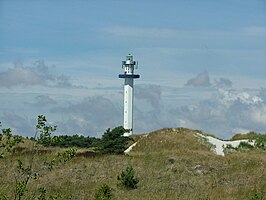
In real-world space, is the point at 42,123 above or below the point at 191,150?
below

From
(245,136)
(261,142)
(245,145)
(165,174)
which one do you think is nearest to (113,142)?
(165,174)

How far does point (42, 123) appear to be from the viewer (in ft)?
27.0

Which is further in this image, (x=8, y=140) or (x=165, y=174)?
(x=165, y=174)

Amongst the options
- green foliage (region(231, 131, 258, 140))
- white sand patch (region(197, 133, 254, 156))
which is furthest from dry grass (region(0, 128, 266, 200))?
green foliage (region(231, 131, 258, 140))

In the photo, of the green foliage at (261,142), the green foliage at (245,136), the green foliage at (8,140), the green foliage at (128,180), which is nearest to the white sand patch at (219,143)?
the green foliage at (261,142)

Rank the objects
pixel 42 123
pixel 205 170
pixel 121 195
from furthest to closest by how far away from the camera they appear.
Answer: pixel 205 170
pixel 121 195
pixel 42 123

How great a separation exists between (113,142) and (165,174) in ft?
23.0

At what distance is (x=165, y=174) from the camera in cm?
2419

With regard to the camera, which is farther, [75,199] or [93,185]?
[93,185]

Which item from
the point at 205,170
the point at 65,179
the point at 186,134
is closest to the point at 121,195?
the point at 65,179

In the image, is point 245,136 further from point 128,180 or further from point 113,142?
point 128,180

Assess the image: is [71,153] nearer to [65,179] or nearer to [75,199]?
[75,199]

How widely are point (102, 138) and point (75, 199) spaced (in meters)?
13.6

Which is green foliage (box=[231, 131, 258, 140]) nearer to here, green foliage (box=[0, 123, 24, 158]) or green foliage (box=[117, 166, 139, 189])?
green foliage (box=[117, 166, 139, 189])
